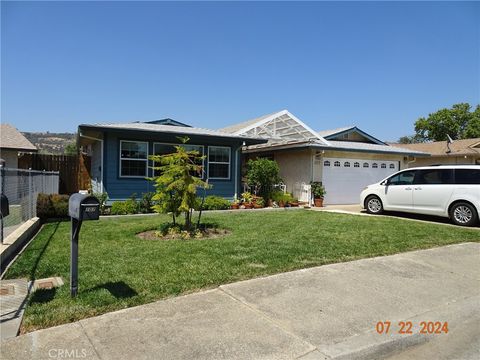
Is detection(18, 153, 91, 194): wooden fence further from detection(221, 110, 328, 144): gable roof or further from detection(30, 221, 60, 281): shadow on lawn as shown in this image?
detection(30, 221, 60, 281): shadow on lawn

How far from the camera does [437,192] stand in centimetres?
1152

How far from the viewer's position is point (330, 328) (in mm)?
3943

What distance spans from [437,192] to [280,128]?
34.1 ft

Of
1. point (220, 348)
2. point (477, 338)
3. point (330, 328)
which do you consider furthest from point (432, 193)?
point (220, 348)

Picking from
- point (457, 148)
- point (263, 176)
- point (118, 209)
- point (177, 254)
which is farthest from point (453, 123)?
point (177, 254)

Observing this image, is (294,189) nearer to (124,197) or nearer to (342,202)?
(342,202)

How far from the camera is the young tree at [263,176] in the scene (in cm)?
1647

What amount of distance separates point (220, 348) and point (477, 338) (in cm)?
281

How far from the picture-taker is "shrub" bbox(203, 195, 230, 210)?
14.4 meters

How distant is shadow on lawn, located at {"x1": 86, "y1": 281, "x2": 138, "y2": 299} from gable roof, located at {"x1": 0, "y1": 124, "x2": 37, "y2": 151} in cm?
1594

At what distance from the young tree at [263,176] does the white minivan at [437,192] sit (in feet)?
15.7

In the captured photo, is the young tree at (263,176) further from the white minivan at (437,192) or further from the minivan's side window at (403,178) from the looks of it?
the minivan's side window at (403,178)

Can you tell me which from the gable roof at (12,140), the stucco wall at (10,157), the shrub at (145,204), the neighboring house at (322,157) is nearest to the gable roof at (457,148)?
the neighboring house at (322,157)
